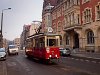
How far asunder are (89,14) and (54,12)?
2658cm

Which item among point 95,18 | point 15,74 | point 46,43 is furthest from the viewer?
point 95,18

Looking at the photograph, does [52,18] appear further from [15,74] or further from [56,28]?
[15,74]

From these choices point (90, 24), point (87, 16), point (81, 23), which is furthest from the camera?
point (81, 23)

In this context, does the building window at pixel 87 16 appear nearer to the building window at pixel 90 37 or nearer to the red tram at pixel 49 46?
the building window at pixel 90 37

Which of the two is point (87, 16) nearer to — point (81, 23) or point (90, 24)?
point (90, 24)

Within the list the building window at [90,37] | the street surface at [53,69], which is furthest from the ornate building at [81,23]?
the street surface at [53,69]

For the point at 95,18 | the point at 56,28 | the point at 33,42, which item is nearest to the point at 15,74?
the point at 33,42

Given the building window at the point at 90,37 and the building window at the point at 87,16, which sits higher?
the building window at the point at 87,16

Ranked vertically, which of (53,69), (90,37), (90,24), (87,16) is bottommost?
(53,69)

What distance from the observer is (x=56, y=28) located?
72.6 metres

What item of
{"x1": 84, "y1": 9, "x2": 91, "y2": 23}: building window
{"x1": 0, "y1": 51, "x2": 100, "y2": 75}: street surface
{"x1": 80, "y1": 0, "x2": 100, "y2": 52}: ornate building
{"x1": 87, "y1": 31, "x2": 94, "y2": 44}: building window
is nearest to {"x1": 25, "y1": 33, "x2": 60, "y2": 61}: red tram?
{"x1": 0, "y1": 51, "x2": 100, "y2": 75}: street surface

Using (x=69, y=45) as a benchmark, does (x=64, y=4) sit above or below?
above

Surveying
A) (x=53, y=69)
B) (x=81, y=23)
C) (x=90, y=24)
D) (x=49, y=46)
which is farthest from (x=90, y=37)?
(x=53, y=69)

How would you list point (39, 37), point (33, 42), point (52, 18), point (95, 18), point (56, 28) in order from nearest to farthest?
1. point (39, 37)
2. point (33, 42)
3. point (95, 18)
4. point (56, 28)
5. point (52, 18)
